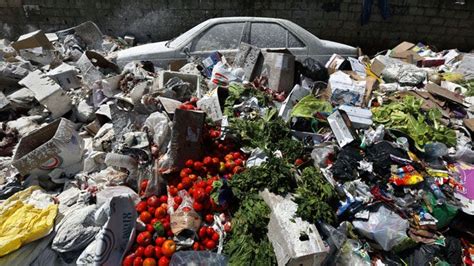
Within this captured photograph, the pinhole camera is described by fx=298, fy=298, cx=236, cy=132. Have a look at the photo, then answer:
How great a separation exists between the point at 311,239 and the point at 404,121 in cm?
238

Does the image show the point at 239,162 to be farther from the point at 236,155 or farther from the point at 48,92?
the point at 48,92

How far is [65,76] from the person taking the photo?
4965 millimetres

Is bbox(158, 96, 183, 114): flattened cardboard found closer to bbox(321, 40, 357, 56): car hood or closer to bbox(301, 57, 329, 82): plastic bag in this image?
bbox(301, 57, 329, 82): plastic bag

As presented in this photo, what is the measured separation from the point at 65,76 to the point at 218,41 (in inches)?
106

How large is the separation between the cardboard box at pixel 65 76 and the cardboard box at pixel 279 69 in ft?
10.7

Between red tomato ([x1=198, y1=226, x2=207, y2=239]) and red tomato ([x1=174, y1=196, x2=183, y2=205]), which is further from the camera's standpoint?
red tomato ([x1=174, y1=196, x2=183, y2=205])

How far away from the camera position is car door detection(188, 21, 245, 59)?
552 centimetres

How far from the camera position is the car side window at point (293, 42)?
557 cm

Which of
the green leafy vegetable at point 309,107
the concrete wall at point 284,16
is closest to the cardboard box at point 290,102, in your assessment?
the green leafy vegetable at point 309,107

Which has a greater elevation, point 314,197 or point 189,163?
point 189,163

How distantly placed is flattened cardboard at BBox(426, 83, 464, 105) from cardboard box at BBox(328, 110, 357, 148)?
81.2 inches

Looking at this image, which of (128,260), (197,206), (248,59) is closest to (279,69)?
(248,59)

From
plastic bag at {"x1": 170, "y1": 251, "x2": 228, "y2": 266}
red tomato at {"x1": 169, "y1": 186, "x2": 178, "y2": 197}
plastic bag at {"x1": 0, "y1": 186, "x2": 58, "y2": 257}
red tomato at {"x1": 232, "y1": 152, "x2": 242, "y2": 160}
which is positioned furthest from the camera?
red tomato at {"x1": 232, "y1": 152, "x2": 242, "y2": 160}

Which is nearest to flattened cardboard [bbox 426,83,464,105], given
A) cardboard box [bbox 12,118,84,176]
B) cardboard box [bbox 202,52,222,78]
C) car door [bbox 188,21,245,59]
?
car door [bbox 188,21,245,59]
